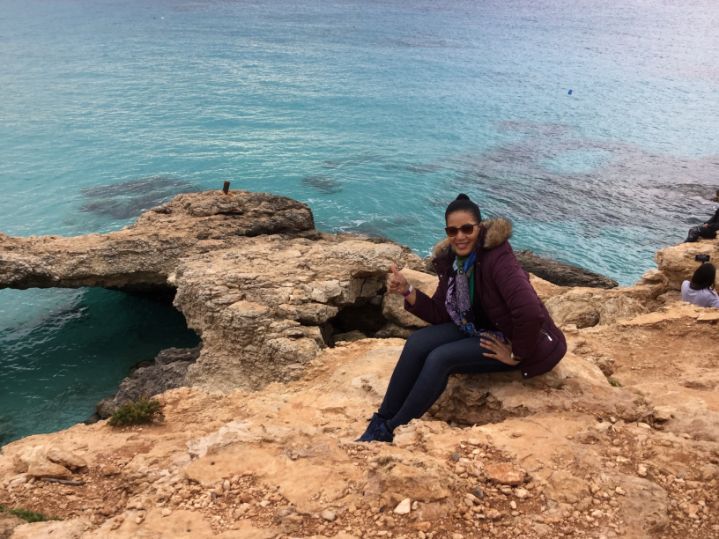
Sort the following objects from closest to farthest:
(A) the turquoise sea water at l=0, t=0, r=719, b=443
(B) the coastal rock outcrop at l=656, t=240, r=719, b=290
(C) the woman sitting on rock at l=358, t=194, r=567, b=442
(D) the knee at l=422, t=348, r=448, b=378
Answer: (C) the woman sitting on rock at l=358, t=194, r=567, b=442
(D) the knee at l=422, t=348, r=448, b=378
(B) the coastal rock outcrop at l=656, t=240, r=719, b=290
(A) the turquoise sea water at l=0, t=0, r=719, b=443

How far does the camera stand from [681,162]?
35.9 m

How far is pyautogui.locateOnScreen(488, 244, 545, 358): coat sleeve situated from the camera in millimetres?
5504

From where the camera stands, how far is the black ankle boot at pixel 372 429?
19.9 ft

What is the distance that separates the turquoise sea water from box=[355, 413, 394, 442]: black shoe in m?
10.1

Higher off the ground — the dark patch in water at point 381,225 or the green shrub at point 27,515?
the green shrub at point 27,515

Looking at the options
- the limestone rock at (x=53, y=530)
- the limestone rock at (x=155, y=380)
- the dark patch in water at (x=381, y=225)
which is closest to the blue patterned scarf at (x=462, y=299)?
the limestone rock at (x=53, y=530)

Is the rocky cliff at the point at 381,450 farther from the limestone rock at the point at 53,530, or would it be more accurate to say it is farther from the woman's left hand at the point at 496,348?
the woman's left hand at the point at 496,348

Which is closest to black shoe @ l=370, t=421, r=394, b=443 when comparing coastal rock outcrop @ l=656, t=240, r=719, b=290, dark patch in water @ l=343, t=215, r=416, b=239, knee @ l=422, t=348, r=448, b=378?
knee @ l=422, t=348, r=448, b=378

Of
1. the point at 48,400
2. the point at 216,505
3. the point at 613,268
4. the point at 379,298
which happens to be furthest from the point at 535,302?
the point at 613,268

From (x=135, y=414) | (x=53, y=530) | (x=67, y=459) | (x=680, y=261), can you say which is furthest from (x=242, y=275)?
(x=680, y=261)

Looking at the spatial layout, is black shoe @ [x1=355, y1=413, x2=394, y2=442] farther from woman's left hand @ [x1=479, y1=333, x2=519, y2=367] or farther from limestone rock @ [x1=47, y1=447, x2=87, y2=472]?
limestone rock @ [x1=47, y1=447, x2=87, y2=472]

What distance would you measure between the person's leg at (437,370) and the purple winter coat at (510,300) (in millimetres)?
386

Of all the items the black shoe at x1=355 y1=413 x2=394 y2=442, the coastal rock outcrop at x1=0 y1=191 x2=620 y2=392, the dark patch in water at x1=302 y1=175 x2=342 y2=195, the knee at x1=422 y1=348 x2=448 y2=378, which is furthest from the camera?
the dark patch in water at x1=302 y1=175 x2=342 y2=195

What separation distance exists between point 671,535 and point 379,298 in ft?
29.7
